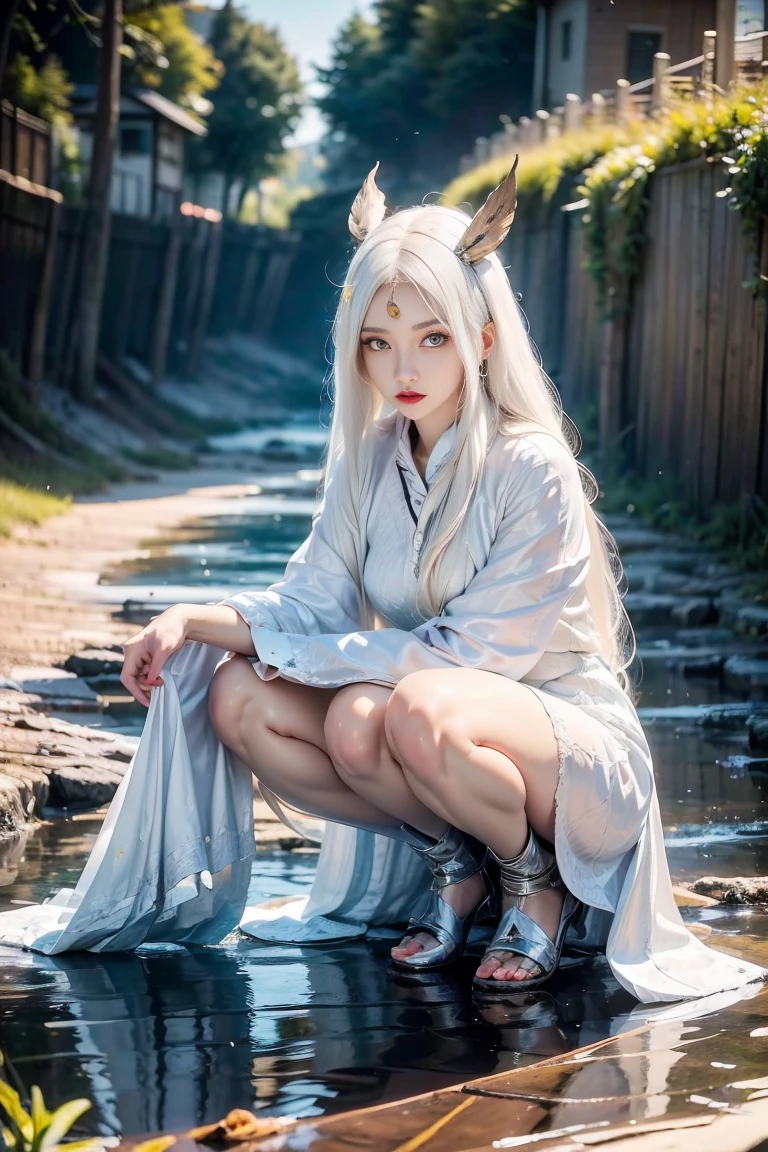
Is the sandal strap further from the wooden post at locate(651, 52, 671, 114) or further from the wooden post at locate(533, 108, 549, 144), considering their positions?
the wooden post at locate(533, 108, 549, 144)

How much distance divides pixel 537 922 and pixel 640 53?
23677 millimetres

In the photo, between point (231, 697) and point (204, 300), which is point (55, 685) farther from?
point (204, 300)

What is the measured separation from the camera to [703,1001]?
111 inches

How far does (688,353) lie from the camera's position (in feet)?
31.2

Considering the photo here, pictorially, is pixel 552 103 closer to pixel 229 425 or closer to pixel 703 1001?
pixel 229 425

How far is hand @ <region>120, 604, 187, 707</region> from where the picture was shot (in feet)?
9.64

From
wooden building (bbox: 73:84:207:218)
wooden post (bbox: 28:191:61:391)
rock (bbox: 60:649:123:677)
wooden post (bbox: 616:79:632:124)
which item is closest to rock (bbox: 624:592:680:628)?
rock (bbox: 60:649:123:677)

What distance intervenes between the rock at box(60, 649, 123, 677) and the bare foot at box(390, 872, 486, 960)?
3.11 meters

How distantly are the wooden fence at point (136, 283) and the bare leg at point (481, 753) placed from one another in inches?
491

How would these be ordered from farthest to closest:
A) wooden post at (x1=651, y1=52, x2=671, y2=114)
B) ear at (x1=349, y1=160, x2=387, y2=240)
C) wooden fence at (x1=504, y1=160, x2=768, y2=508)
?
wooden post at (x1=651, y1=52, x2=671, y2=114)
wooden fence at (x1=504, y1=160, x2=768, y2=508)
ear at (x1=349, y1=160, x2=387, y2=240)

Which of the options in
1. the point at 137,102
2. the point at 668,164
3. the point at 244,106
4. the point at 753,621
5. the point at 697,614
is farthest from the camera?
the point at 244,106

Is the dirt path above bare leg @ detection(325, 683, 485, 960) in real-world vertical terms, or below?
above

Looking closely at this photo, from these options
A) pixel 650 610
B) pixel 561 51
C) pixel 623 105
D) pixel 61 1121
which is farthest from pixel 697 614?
pixel 561 51

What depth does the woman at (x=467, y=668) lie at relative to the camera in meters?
2.86
